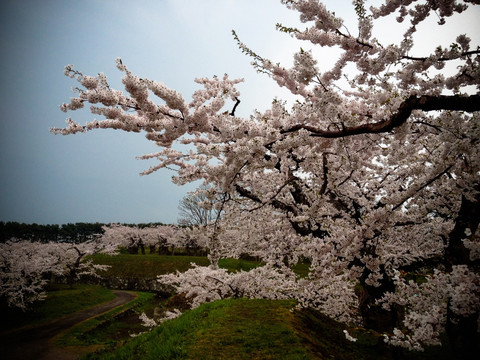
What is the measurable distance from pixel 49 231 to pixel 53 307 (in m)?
88.3

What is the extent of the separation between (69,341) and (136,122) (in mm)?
13983

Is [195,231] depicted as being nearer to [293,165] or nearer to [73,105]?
[293,165]

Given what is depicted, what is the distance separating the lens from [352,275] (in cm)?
469

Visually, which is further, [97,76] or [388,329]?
[388,329]

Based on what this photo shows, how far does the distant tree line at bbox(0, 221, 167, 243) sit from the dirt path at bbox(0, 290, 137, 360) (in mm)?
59889

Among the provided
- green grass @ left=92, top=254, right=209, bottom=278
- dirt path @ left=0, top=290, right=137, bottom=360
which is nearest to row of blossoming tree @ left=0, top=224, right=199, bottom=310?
green grass @ left=92, top=254, right=209, bottom=278

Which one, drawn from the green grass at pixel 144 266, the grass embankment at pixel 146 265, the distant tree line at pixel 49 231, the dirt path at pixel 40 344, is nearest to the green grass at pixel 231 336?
the dirt path at pixel 40 344

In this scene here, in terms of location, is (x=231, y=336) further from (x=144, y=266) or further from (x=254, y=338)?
(x=144, y=266)

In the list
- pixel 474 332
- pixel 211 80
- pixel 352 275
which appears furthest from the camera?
pixel 211 80

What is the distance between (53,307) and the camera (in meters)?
16.5

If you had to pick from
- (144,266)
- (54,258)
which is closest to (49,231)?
(144,266)

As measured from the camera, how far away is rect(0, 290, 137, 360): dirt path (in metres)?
10.1

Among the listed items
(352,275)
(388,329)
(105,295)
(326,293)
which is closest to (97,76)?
(352,275)

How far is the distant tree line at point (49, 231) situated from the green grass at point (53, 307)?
174 feet
